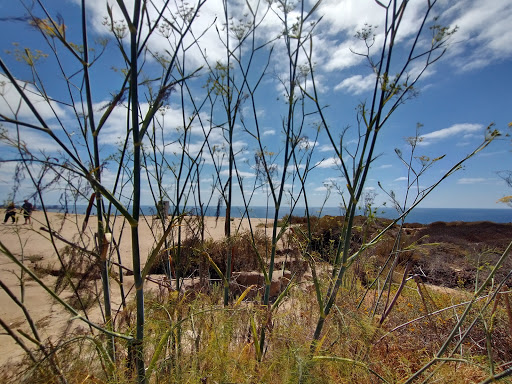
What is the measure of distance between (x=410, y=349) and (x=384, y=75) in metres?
2.68

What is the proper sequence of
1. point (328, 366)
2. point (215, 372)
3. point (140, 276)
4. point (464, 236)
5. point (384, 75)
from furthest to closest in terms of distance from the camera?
point (464, 236), point (328, 366), point (215, 372), point (384, 75), point (140, 276)

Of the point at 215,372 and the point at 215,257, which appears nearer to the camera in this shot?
the point at 215,372

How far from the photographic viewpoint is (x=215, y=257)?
23.0 ft

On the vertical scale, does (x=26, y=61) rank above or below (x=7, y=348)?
above

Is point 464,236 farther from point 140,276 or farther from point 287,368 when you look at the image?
point 140,276

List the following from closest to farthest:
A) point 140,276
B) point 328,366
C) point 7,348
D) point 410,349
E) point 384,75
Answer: point 140,276
point 384,75
point 328,366
point 410,349
point 7,348

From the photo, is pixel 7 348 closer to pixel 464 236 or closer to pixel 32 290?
pixel 32 290

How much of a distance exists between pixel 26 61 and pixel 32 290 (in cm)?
468

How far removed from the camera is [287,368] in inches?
59.1

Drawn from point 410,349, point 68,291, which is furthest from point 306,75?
point 68,291

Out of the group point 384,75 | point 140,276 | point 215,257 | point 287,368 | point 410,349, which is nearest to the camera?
point 140,276

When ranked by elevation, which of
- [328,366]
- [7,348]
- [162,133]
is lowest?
[7,348]

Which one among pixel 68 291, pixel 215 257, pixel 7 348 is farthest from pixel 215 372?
pixel 215 257

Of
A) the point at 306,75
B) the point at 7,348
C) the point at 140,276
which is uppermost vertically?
the point at 306,75
